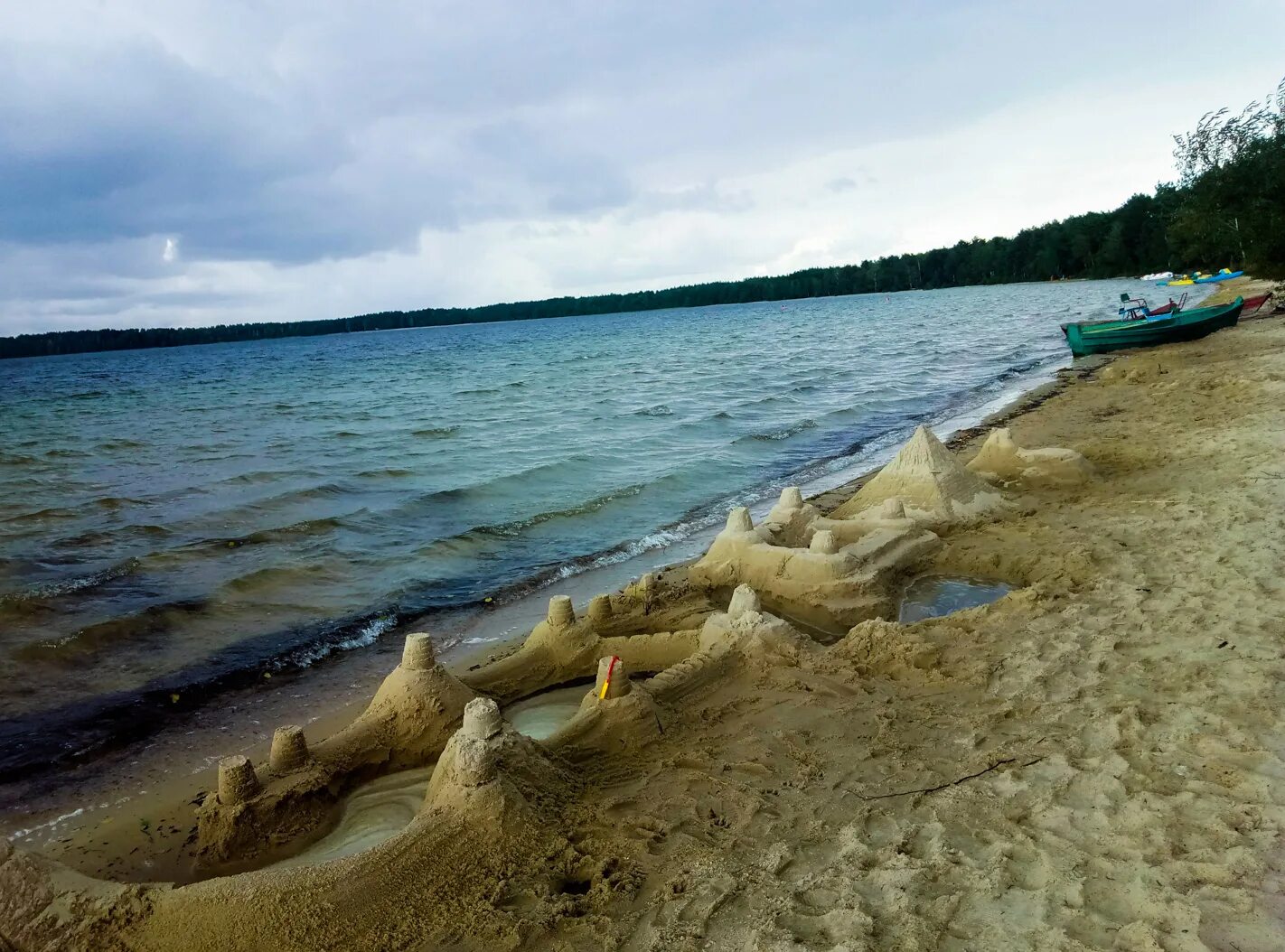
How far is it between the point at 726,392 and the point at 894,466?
16497 mm

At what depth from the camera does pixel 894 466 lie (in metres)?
8.20

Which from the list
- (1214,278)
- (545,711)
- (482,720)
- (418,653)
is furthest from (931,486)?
(1214,278)

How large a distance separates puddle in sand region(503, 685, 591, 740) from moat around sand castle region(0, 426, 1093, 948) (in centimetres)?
2

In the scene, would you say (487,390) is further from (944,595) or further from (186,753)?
(944,595)

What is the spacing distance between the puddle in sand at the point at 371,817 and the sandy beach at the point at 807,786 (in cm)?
9

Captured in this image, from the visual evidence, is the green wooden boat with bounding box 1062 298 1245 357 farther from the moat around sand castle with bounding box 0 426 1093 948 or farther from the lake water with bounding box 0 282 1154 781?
the moat around sand castle with bounding box 0 426 1093 948

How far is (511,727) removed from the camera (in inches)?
151

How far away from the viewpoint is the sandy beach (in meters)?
2.87

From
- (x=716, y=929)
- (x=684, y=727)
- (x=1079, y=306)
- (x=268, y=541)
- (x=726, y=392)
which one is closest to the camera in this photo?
(x=716, y=929)

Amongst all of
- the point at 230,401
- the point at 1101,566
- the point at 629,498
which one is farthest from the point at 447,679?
the point at 230,401

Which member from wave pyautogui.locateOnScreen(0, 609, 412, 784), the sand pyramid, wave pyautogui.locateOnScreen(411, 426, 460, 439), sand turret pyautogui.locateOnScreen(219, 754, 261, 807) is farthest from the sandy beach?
wave pyautogui.locateOnScreen(411, 426, 460, 439)

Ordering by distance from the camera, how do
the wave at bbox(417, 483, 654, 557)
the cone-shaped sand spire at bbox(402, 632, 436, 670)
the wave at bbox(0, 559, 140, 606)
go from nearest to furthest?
the cone-shaped sand spire at bbox(402, 632, 436, 670), the wave at bbox(0, 559, 140, 606), the wave at bbox(417, 483, 654, 557)

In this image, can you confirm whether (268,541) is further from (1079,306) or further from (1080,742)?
(1079,306)

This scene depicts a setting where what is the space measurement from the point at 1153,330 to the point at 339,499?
21438 mm
